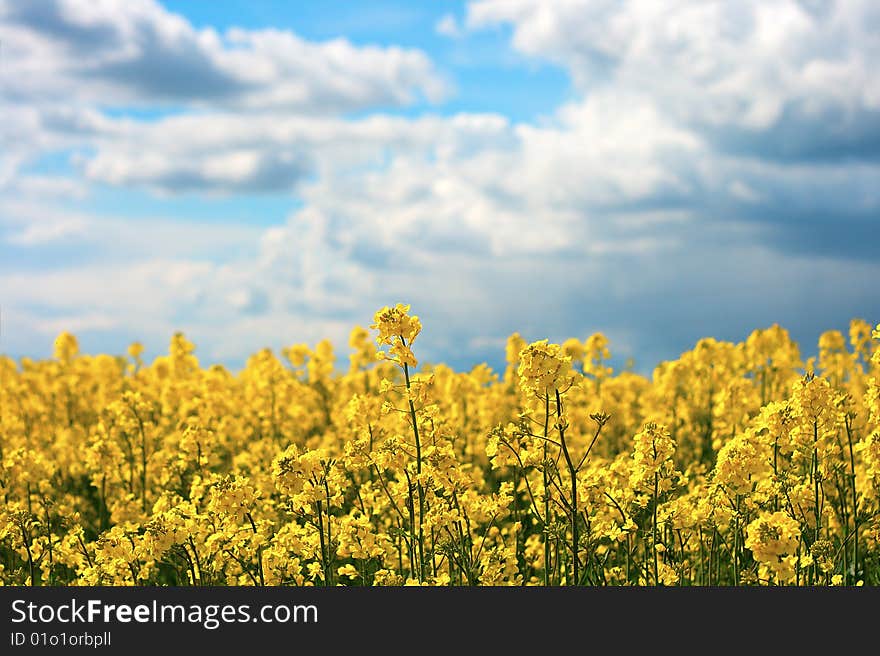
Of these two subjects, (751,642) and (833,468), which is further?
(833,468)

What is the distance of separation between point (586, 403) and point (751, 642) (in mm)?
7910

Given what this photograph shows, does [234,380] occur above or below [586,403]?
above

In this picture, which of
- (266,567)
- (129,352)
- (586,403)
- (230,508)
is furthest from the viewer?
(129,352)

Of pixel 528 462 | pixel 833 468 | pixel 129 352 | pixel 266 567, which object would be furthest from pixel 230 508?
pixel 129 352

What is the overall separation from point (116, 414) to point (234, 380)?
4607 millimetres

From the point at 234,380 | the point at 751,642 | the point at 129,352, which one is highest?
the point at 129,352

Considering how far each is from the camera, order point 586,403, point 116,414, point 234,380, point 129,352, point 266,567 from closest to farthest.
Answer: point 266,567, point 116,414, point 586,403, point 234,380, point 129,352

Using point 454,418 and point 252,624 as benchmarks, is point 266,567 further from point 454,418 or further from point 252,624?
point 454,418

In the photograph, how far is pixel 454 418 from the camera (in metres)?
11.6

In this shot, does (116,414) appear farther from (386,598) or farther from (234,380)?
(386,598)

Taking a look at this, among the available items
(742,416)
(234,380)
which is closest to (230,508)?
(742,416)

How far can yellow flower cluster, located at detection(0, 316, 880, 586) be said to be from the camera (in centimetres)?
558

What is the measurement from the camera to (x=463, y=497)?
646 centimetres

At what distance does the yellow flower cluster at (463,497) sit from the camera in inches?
220
